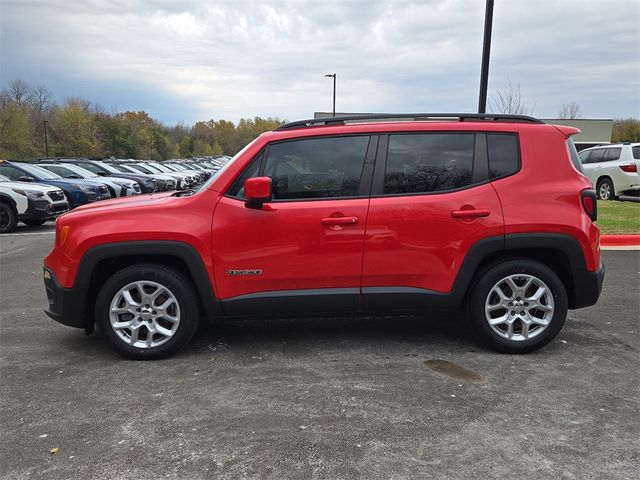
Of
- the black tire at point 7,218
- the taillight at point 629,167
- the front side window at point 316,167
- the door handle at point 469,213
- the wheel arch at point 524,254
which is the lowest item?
the black tire at point 7,218

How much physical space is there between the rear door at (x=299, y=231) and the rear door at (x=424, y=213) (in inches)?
5.0

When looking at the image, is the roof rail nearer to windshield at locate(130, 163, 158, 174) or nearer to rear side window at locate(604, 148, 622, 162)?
rear side window at locate(604, 148, 622, 162)

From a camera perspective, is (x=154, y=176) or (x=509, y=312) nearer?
(x=509, y=312)

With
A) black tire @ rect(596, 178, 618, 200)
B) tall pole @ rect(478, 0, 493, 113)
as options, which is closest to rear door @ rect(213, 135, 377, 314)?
tall pole @ rect(478, 0, 493, 113)

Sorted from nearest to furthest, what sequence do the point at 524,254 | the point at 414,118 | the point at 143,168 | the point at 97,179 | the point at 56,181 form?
the point at 524,254, the point at 414,118, the point at 56,181, the point at 97,179, the point at 143,168

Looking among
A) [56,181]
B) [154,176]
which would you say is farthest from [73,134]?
[56,181]

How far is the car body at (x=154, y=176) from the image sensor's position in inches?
821

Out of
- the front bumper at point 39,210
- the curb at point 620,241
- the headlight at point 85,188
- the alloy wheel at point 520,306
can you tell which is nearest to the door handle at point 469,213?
the alloy wheel at point 520,306

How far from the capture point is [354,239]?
12.9 ft

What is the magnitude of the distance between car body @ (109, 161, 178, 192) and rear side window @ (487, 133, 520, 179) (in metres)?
18.0

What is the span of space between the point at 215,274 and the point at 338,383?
4.09ft

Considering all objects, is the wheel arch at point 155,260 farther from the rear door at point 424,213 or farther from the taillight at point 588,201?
the taillight at point 588,201

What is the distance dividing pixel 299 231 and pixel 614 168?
44.9ft

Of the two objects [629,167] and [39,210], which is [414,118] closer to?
[39,210]
